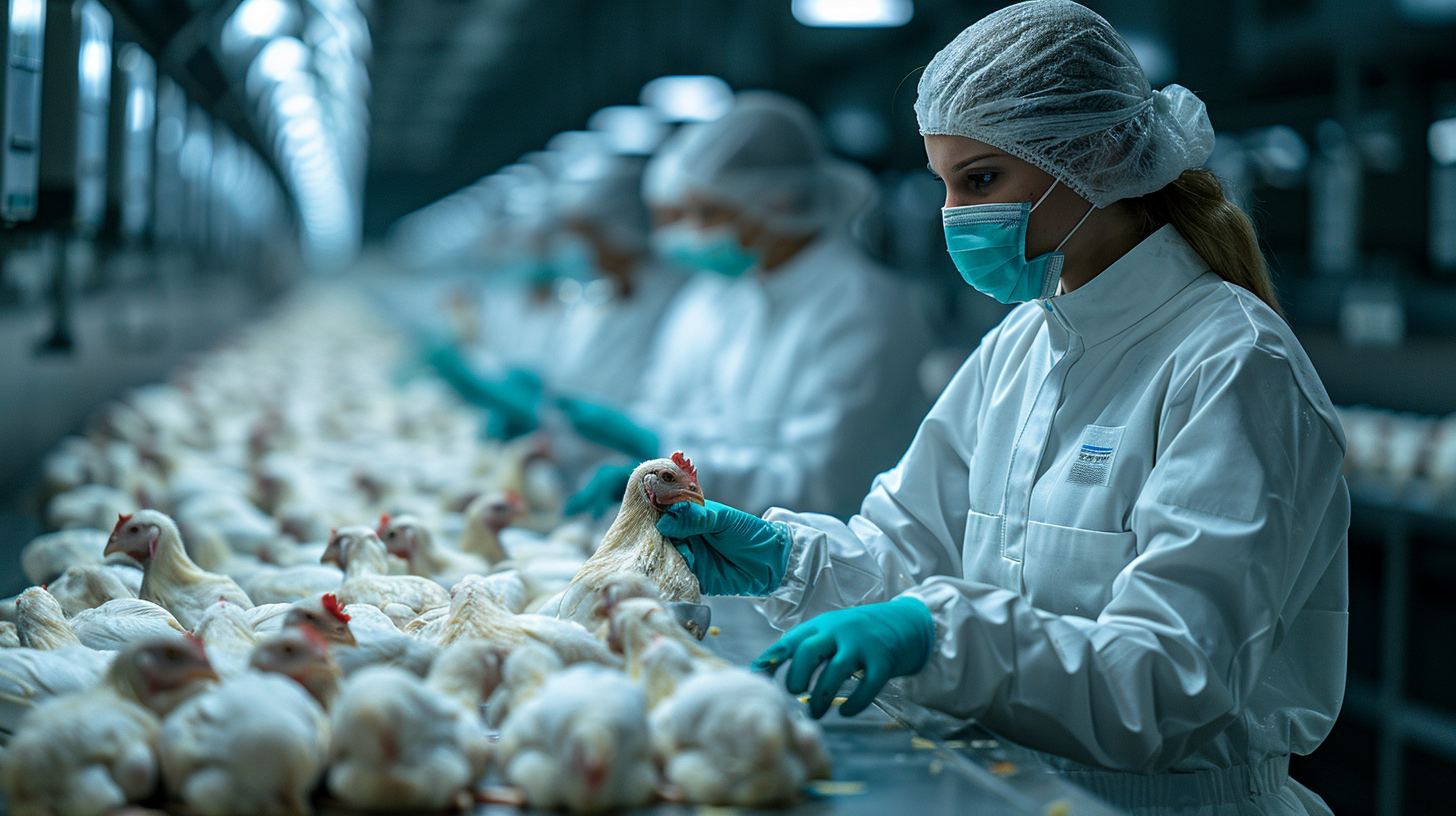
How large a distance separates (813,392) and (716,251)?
89 cm

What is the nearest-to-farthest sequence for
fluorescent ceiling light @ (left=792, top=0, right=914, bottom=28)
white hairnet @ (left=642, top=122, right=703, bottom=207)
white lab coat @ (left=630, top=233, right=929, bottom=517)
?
white lab coat @ (left=630, top=233, right=929, bottom=517) → white hairnet @ (left=642, top=122, right=703, bottom=207) → fluorescent ceiling light @ (left=792, top=0, right=914, bottom=28)

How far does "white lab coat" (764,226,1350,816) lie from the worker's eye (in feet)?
0.85

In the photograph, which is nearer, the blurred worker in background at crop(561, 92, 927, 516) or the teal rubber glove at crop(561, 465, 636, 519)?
the teal rubber glove at crop(561, 465, 636, 519)

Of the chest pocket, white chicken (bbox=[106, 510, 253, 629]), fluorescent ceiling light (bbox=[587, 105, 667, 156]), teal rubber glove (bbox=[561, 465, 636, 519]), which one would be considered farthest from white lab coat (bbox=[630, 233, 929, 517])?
fluorescent ceiling light (bbox=[587, 105, 667, 156])

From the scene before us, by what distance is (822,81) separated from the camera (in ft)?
28.1

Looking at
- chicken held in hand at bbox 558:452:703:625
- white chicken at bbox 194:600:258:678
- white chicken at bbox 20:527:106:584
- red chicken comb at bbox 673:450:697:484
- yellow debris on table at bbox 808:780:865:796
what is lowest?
yellow debris on table at bbox 808:780:865:796

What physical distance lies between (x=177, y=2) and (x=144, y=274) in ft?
8.64

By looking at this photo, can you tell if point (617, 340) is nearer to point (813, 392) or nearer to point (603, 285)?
point (603, 285)

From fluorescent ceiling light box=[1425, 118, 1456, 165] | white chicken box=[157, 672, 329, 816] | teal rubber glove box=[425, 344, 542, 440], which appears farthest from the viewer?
fluorescent ceiling light box=[1425, 118, 1456, 165]

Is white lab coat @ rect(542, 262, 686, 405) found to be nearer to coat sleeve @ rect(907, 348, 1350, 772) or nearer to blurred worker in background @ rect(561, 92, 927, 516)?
blurred worker in background @ rect(561, 92, 927, 516)

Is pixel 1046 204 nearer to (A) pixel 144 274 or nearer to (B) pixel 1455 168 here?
(B) pixel 1455 168

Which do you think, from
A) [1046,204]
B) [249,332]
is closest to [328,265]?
[249,332]

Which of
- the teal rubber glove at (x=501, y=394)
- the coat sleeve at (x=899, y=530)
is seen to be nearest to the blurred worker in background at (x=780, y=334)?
the teal rubber glove at (x=501, y=394)

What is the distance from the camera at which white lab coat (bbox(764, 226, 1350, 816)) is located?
1.58 m
